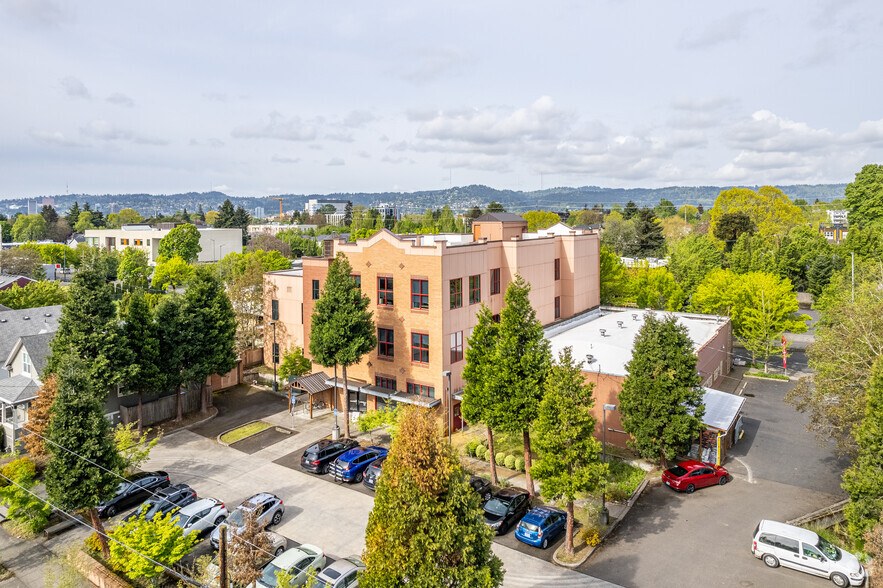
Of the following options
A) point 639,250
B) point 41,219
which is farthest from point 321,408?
point 41,219

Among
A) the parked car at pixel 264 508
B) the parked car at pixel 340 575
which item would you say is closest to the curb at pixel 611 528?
the parked car at pixel 340 575

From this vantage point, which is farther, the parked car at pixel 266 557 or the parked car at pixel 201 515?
the parked car at pixel 201 515

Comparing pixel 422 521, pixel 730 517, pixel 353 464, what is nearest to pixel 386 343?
pixel 353 464

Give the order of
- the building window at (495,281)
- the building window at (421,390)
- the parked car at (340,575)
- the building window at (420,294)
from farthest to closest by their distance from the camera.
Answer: the building window at (495,281) < the building window at (421,390) < the building window at (420,294) < the parked car at (340,575)

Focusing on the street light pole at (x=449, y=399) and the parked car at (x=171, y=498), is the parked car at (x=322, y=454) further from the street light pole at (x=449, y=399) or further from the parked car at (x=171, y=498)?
the parked car at (x=171, y=498)

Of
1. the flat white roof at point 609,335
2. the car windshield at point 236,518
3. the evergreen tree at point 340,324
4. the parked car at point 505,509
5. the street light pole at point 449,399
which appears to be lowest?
the parked car at point 505,509
